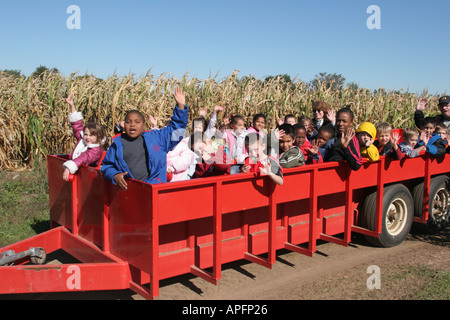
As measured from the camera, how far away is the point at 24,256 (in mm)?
3953

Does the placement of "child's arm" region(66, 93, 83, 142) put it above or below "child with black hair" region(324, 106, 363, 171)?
above

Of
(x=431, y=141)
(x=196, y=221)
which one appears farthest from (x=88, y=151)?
(x=431, y=141)

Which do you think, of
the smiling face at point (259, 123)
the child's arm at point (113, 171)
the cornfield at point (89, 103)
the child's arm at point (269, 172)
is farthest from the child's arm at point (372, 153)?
the cornfield at point (89, 103)

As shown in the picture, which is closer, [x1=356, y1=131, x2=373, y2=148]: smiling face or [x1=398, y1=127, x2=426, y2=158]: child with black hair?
[x1=356, y1=131, x2=373, y2=148]: smiling face

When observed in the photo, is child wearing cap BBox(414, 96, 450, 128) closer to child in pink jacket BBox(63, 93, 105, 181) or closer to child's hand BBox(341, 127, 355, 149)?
child's hand BBox(341, 127, 355, 149)

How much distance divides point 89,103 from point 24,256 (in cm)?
572

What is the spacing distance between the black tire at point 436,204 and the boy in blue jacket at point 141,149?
13.3 feet

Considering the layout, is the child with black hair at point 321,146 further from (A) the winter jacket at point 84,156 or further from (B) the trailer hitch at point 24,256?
(B) the trailer hitch at point 24,256

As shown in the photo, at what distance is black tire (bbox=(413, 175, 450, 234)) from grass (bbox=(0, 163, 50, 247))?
5793mm

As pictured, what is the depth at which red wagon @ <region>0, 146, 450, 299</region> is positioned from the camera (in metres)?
3.55

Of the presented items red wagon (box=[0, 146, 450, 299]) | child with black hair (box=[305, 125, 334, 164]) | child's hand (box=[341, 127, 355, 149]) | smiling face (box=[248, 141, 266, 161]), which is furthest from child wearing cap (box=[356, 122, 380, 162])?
smiling face (box=[248, 141, 266, 161])

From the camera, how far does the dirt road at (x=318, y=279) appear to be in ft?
14.3
